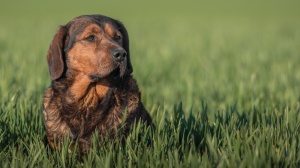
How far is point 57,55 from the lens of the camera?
16.0 feet

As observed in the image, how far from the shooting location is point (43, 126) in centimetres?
519

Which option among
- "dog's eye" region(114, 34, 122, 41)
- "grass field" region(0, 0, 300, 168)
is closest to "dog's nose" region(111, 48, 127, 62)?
"dog's eye" region(114, 34, 122, 41)

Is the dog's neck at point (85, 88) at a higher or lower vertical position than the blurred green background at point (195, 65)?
higher

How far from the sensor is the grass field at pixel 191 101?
4.10m

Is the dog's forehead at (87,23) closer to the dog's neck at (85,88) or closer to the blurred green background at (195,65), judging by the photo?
the dog's neck at (85,88)

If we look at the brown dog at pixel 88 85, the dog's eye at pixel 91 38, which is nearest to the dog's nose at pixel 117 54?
the brown dog at pixel 88 85

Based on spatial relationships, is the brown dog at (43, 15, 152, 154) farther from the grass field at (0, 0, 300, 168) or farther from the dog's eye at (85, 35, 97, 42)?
the grass field at (0, 0, 300, 168)

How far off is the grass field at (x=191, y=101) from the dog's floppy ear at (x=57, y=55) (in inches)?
22.9

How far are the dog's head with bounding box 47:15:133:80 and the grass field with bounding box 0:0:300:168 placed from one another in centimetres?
61

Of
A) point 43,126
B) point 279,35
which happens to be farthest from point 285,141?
point 279,35

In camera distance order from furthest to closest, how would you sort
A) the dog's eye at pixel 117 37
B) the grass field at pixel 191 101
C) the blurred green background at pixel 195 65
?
the blurred green background at pixel 195 65 → the dog's eye at pixel 117 37 → the grass field at pixel 191 101

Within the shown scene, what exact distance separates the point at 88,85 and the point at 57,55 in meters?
0.39

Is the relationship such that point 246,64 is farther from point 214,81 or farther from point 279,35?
point 279,35

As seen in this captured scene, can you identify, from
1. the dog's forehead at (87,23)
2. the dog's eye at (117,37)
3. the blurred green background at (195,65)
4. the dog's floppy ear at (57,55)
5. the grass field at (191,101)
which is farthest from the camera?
the blurred green background at (195,65)
